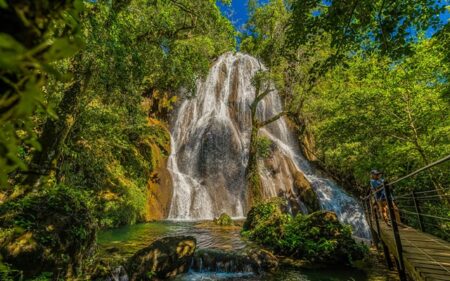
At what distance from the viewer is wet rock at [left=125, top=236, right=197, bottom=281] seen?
8.02 metres

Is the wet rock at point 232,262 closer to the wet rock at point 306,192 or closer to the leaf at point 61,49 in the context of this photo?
the leaf at point 61,49

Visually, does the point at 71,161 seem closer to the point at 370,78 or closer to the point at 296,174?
the point at 370,78

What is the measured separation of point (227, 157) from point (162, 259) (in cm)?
1632

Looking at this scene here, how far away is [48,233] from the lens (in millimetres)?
5992

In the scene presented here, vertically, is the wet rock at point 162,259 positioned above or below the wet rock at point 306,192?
below

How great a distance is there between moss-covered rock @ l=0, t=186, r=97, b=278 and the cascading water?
13.6 metres

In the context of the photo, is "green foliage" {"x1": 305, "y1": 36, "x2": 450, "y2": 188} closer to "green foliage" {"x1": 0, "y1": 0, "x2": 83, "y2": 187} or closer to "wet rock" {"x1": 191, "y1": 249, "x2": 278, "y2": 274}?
"wet rock" {"x1": 191, "y1": 249, "x2": 278, "y2": 274}

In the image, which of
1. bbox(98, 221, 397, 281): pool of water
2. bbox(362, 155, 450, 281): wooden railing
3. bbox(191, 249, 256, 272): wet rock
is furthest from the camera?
bbox(191, 249, 256, 272): wet rock

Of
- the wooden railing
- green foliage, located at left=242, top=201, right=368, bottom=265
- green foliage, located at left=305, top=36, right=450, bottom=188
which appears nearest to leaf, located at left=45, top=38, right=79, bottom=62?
the wooden railing

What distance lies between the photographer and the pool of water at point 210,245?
29.3 feet

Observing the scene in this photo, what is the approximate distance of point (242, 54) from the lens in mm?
34344

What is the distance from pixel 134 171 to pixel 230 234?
27.1ft

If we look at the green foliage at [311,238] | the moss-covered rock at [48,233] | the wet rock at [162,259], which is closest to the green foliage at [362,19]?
the moss-covered rock at [48,233]

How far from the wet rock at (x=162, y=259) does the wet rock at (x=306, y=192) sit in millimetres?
14025
